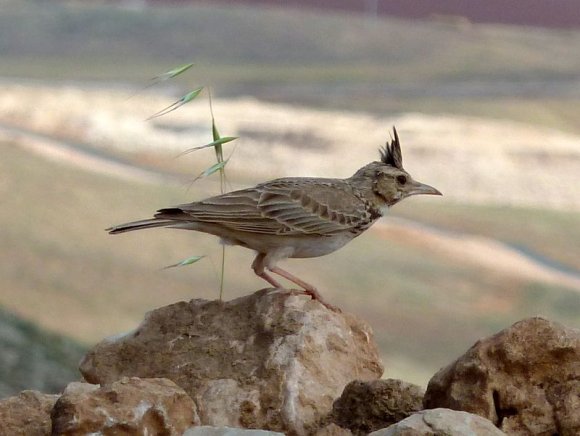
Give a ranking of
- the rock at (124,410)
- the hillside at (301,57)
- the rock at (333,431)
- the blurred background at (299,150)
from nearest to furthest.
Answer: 1. the rock at (124,410)
2. the rock at (333,431)
3. the blurred background at (299,150)
4. the hillside at (301,57)

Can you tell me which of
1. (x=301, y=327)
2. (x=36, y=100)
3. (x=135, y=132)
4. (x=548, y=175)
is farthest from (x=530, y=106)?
(x=301, y=327)

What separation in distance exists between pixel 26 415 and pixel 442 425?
1134mm

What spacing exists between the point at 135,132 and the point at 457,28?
2186mm

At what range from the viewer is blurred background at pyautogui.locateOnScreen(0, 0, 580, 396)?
5.85 meters

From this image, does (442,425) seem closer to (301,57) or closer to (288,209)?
(288,209)

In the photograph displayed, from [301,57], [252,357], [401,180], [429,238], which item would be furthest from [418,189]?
[301,57]

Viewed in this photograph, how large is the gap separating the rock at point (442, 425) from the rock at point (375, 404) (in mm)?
450

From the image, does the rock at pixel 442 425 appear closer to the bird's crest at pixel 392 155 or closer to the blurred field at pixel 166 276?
the bird's crest at pixel 392 155

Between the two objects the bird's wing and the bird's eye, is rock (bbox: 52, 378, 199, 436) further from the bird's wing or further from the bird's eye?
the bird's eye

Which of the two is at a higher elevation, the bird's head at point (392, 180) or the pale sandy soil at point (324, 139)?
the pale sandy soil at point (324, 139)

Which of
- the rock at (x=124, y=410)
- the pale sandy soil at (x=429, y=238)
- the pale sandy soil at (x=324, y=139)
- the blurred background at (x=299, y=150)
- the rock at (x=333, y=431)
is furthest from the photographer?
the pale sandy soil at (x=324, y=139)

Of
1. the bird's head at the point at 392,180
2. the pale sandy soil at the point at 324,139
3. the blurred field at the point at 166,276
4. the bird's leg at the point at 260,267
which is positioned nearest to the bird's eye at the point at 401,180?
the bird's head at the point at 392,180

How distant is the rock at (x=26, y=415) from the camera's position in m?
2.52

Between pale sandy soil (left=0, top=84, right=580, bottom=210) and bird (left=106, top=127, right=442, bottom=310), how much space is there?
264 cm
